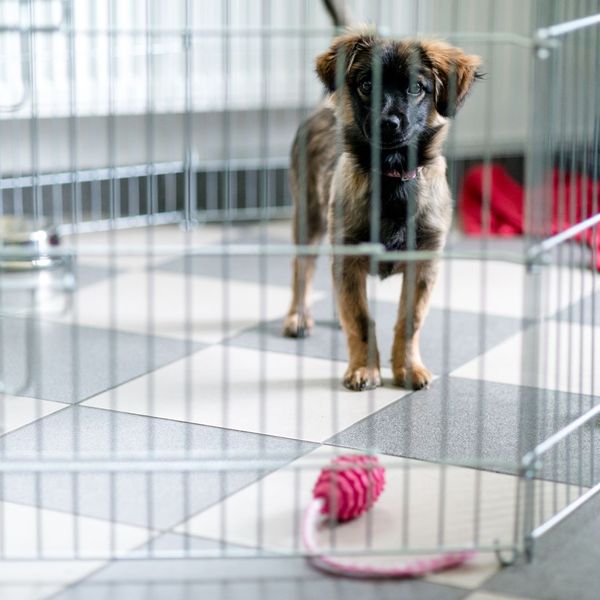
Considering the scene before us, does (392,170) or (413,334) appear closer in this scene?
(392,170)

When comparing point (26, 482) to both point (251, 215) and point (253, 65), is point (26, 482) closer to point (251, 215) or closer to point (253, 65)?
point (251, 215)

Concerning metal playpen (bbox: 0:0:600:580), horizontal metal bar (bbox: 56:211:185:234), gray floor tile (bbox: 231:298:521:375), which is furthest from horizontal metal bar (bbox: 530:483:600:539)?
horizontal metal bar (bbox: 56:211:185:234)

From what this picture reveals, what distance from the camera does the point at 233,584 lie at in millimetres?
1884

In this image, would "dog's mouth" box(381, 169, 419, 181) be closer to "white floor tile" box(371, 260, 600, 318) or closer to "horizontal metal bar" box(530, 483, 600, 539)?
"white floor tile" box(371, 260, 600, 318)

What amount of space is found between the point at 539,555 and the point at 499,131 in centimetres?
342

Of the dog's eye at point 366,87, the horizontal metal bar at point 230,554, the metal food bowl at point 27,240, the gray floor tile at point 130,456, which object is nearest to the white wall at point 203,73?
the metal food bowl at point 27,240

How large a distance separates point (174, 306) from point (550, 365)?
1163 millimetres

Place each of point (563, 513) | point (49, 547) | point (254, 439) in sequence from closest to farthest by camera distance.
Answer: point (49, 547)
point (563, 513)
point (254, 439)

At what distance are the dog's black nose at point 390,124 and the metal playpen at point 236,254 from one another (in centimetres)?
19

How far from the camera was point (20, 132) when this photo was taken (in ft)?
14.9

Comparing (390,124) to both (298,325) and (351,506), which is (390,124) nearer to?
(298,325)

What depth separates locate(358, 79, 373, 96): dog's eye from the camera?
2.76m

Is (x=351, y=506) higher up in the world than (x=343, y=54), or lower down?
lower down

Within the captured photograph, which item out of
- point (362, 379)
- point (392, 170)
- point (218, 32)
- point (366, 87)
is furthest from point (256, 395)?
point (218, 32)
